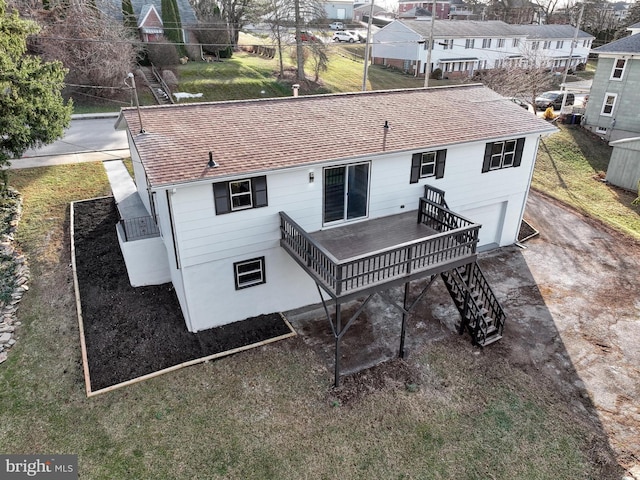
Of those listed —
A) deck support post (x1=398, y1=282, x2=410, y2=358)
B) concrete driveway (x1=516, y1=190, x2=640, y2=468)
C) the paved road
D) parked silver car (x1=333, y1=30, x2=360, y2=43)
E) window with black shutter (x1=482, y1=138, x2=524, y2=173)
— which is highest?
parked silver car (x1=333, y1=30, x2=360, y2=43)

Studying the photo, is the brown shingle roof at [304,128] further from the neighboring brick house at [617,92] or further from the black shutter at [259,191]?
the neighboring brick house at [617,92]

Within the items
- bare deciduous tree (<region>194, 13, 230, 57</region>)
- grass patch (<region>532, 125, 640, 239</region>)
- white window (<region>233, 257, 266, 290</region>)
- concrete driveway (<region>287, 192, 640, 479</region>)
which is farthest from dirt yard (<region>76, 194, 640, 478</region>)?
bare deciduous tree (<region>194, 13, 230, 57</region>)

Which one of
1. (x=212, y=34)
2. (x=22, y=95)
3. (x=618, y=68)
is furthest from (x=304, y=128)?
(x=212, y=34)

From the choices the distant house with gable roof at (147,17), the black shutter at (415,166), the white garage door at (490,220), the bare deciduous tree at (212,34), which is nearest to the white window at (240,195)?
the black shutter at (415,166)

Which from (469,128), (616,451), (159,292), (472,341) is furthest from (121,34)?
(616,451)

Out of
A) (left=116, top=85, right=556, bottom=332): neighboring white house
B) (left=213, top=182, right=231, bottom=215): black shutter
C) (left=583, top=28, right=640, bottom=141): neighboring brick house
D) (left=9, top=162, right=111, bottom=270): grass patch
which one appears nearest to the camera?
(left=116, top=85, right=556, bottom=332): neighboring white house

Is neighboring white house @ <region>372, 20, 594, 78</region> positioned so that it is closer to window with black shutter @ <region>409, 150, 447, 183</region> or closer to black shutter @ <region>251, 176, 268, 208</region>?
window with black shutter @ <region>409, 150, 447, 183</region>

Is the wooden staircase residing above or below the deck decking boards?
below
